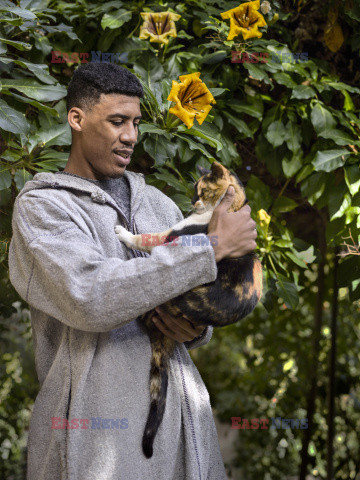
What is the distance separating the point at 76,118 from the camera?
1.42 meters

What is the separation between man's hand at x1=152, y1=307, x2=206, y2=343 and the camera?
4.31 ft

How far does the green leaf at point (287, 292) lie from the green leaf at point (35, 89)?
3.75 ft

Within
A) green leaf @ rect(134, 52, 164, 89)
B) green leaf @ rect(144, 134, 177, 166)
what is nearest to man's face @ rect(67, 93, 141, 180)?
green leaf @ rect(144, 134, 177, 166)

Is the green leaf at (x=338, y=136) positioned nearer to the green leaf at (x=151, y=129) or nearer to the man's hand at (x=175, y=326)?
the green leaf at (x=151, y=129)

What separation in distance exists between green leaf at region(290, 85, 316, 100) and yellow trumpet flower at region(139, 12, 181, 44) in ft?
1.76

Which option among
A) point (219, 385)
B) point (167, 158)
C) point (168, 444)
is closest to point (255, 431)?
point (219, 385)

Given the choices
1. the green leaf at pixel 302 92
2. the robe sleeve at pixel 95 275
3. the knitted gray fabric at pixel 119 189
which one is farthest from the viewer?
the green leaf at pixel 302 92

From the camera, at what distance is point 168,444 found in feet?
4.37

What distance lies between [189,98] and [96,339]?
0.92 metres

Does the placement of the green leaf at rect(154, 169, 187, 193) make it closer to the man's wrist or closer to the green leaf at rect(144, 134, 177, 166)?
the green leaf at rect(144, 134, 177, 166)

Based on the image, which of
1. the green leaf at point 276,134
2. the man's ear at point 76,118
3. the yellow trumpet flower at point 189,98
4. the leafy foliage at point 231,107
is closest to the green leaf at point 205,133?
the leafy foliage at point 231,107

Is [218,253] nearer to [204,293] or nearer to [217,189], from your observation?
[204,293]

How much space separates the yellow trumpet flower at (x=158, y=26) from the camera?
2238 millimetres

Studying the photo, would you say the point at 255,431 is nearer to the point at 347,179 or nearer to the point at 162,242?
the point at 347,179
